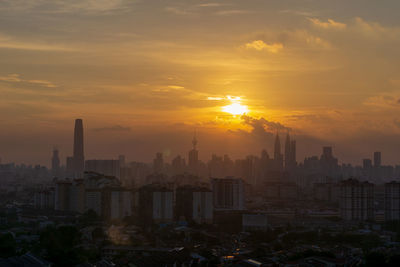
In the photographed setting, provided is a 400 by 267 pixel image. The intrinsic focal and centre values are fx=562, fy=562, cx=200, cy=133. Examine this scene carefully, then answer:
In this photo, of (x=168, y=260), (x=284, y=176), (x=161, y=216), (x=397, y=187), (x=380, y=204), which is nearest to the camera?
(x=168, y=260)

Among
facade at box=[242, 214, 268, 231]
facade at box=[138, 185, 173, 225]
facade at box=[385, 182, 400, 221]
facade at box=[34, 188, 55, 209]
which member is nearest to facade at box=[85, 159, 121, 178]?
facade at box=[34, 188, 55, 209]

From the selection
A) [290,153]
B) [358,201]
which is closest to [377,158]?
[290,153]

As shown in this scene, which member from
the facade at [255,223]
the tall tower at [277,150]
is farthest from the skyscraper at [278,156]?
the facade at [255,223]

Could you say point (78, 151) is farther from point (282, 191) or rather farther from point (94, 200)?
point (94, 200)

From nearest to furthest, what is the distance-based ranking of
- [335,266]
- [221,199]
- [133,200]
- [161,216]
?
[335,266], [161,216], [133,200], [221,199]

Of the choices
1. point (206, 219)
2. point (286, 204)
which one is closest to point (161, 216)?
point (206, 219)

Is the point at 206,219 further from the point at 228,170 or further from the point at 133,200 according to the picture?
the point at 228,170
